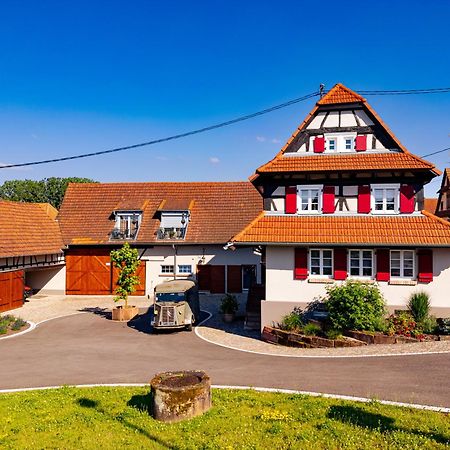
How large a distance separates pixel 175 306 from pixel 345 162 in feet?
33.2

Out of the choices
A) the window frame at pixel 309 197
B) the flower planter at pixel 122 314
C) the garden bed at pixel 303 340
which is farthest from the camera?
the flower planter at pixel 122 314

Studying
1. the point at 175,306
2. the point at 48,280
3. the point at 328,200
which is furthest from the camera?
the point at 48,280

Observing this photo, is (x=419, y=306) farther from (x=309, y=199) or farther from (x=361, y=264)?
(x=309, y=199)

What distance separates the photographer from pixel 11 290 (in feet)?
84.0

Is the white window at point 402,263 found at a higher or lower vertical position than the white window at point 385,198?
lower

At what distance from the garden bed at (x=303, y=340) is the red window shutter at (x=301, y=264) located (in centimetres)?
254

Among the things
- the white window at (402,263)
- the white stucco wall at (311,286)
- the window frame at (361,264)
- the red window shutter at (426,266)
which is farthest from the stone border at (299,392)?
the white window at (402,263)

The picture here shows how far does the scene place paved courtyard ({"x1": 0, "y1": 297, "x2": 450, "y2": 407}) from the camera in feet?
38.1

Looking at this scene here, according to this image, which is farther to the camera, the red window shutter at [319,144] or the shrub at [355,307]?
the red window shutter at [319,144]

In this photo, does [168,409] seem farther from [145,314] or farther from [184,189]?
[184,189]

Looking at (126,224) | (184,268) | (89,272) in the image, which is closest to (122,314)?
(184,268)

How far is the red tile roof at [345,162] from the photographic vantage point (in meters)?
18.8

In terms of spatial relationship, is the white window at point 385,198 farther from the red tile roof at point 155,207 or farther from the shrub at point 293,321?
the red tile roof at point 155,207

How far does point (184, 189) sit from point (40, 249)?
11.6 meters
